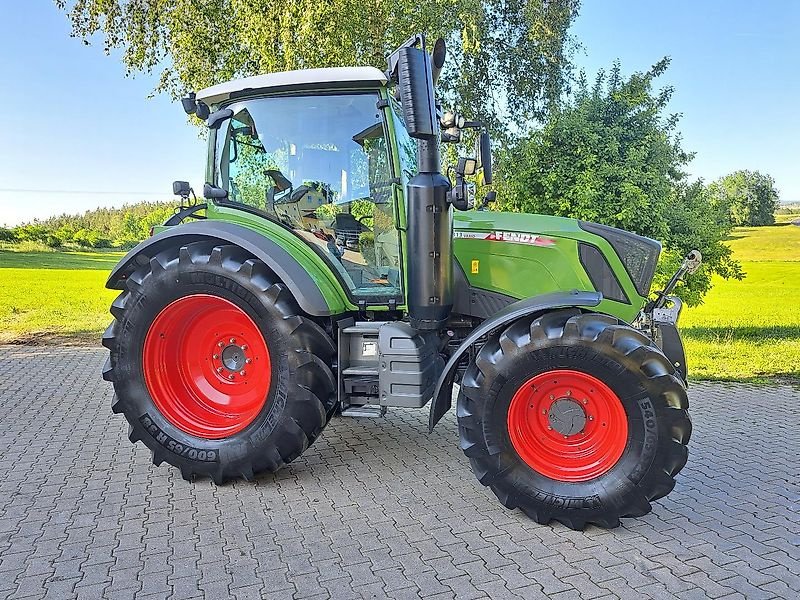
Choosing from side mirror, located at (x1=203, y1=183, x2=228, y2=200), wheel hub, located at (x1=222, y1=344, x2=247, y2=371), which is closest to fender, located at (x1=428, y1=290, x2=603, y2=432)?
wheel hub, located at (x1=222, y1=344, x2=247, y2=371)

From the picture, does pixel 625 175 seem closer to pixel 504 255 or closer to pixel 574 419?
pixel 504 255

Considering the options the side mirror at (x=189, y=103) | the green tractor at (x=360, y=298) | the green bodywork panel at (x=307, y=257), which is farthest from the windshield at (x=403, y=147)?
the side mirror at (x=189, y=103)

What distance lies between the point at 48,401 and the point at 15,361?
252 centimetres

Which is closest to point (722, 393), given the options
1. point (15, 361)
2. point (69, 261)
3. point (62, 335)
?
point (15, 361)

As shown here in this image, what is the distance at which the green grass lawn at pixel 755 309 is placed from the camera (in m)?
9.13

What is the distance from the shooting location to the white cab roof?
4266 millimetres

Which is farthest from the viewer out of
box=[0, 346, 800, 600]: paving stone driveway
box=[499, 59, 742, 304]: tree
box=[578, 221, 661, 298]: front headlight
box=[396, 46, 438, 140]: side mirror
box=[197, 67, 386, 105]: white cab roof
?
box=[499, 59, 742, 304]: tree

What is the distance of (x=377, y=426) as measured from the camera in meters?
5.62

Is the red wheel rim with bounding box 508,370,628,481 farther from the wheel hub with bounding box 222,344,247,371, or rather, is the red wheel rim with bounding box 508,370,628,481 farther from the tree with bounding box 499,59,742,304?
the tree with bounding box 499,59,742,304

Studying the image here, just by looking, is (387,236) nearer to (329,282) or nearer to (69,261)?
(329,282)

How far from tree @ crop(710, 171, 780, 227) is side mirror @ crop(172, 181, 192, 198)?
7.83 metres

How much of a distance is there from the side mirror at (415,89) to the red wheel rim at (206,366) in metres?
1.62

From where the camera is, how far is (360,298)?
4492mm

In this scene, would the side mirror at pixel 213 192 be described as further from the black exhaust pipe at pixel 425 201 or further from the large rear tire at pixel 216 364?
the black exhaust pipe at pixel 425 201
